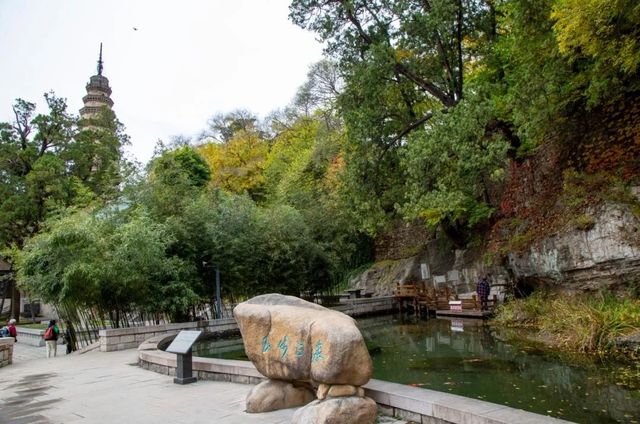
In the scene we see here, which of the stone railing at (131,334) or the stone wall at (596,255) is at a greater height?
the stone wall at (596,255)

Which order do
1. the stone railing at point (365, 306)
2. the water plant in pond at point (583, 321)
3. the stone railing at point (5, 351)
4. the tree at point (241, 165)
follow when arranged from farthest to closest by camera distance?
the tree at point (241, 165)
the stone railing at point (365, 306)
the stone railing at point (5, 351)
the water plant in pond at point (583, 321)

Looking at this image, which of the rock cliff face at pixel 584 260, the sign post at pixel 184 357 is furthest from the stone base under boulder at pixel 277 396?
the rock cliff face at pixel 584 260

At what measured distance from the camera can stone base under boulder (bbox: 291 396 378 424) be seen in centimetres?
441

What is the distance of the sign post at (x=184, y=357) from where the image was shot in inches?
277

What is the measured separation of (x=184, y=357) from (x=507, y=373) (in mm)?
5537

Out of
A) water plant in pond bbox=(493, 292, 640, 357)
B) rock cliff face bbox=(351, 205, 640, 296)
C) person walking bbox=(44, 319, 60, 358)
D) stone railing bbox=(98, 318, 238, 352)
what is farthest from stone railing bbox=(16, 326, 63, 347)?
rock cliff face bbox=(351, 205, 640, 296)

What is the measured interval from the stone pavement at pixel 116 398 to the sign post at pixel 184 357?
14 cm

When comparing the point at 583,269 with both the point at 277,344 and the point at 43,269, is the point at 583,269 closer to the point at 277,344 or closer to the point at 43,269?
the point at 277,344

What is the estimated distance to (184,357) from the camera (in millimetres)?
7184

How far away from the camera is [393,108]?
18.1 m

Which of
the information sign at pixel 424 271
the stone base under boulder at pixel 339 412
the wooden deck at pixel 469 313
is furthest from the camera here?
the information sign at pixel 424 271

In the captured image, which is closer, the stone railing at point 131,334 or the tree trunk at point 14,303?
the stone railing at point 131,334

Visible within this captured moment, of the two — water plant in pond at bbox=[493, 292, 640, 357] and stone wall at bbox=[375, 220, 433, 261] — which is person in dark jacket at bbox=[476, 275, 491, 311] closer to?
water plant in pond at bbox=[493, 292, 640, 357]

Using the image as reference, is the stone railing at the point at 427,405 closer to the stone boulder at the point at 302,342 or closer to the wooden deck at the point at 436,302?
the stone boulder at the point at 302,342
